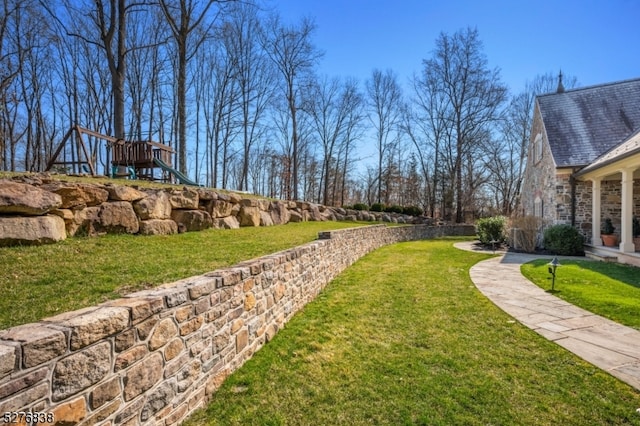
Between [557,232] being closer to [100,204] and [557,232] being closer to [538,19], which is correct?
[538,19]

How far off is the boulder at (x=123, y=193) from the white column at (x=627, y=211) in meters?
11.6

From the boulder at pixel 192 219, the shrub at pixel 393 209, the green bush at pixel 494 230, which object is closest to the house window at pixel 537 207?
the green bush at pixel 494 230

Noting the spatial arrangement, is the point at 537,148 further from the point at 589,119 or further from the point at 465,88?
the point at 465,88

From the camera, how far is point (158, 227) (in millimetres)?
5711

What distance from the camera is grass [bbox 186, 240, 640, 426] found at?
2482 mm

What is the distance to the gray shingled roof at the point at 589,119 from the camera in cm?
1132

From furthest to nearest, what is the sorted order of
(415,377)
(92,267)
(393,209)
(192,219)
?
1. (393,209)
2. (192,219)
3. (92,267)
4. (415,377)

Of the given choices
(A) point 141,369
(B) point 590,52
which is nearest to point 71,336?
(A) point 141,369

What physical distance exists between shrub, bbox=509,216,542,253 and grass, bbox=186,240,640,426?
835 cm

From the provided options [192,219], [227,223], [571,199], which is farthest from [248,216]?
[571,199]

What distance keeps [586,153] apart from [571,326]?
1022 centimetres

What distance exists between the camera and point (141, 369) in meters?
1.95

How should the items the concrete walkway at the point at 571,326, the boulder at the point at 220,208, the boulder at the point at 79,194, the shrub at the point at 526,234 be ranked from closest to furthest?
1. the concrete walkway at the point at 571,326
2. the boulder at the point at 79,194
3. the boulder at the point at 220,208
4. the shrub at the point at 526,234

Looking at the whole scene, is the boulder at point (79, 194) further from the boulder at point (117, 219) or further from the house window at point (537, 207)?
the house window at point (537, 207)
